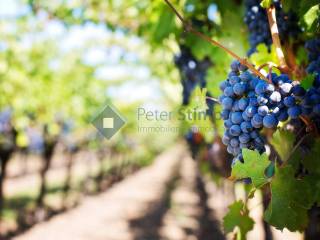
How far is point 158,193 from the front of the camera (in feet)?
60.6

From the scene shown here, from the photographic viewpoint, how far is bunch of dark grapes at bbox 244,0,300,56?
86.2 inches

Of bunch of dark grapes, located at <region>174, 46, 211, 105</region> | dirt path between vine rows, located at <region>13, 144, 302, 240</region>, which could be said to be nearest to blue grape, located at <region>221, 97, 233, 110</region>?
bunch of dark grapes, located at <region>174, 46, 211, 105</region>

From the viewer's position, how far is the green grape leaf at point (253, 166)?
1466 mm

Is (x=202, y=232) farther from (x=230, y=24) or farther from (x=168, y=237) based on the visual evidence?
(x=230, y=24)

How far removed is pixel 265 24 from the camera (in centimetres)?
219

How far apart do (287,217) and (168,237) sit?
912cm

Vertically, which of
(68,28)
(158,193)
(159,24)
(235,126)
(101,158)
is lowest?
(158,193)

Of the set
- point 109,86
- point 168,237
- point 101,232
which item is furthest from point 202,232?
point 109,86

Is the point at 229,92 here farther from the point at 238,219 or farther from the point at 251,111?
the point at 238,219

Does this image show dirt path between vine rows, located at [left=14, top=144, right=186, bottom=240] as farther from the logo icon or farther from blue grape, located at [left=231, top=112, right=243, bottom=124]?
blue grape, located at [left=231, top=112, right=243, bottom=124]

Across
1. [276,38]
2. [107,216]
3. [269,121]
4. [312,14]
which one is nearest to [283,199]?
[269,121]

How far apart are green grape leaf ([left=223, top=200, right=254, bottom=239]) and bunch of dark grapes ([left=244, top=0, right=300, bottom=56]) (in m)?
0.87

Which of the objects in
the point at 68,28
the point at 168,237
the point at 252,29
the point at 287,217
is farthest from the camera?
the point at 168,237

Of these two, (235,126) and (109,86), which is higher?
(109,86)
